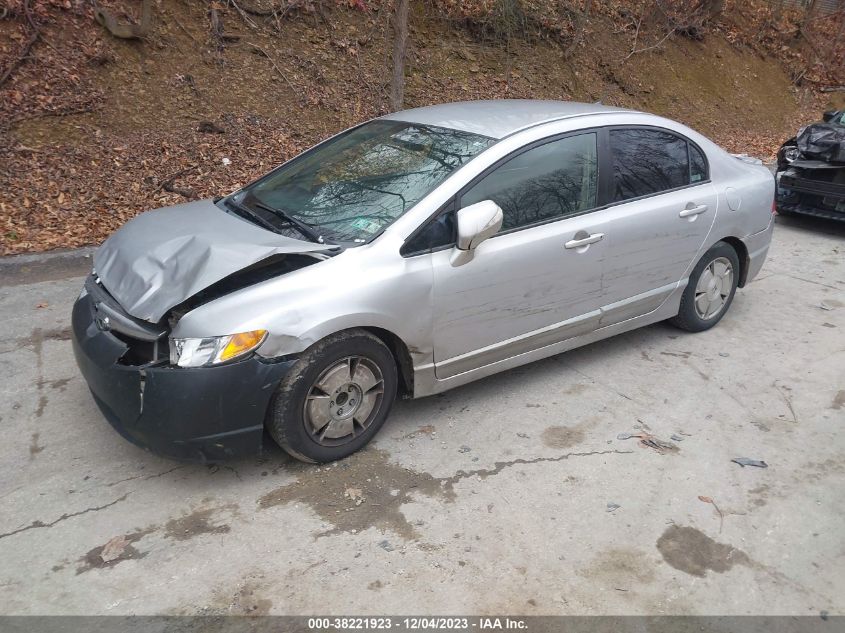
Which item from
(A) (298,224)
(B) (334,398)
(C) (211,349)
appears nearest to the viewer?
(C) (211,349)

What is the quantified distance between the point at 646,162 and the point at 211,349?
3.04 meters

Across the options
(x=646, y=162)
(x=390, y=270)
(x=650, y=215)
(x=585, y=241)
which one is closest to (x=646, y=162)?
(x=646, y=162)

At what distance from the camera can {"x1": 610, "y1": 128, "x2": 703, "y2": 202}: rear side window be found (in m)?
4.54

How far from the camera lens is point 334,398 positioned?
3.56 m

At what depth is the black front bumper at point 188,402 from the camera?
3.18 metres

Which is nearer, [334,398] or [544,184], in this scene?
[334,398]

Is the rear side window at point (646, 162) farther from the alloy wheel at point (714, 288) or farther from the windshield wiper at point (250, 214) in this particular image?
the windshield wiper at point (250, 214)

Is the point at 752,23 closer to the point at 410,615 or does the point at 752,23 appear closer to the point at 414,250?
the point at 414,250

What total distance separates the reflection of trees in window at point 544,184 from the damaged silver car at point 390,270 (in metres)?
0.01

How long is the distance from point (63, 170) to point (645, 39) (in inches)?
452

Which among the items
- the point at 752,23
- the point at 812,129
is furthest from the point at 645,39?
the point at 812,129

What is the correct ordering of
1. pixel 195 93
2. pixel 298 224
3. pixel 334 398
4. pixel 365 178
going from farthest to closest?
pixel 195 93, pixel 365 178, pixel 298 224, pixel 334 398

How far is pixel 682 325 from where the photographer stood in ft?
17.4

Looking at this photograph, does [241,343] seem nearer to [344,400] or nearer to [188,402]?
[188,402]
